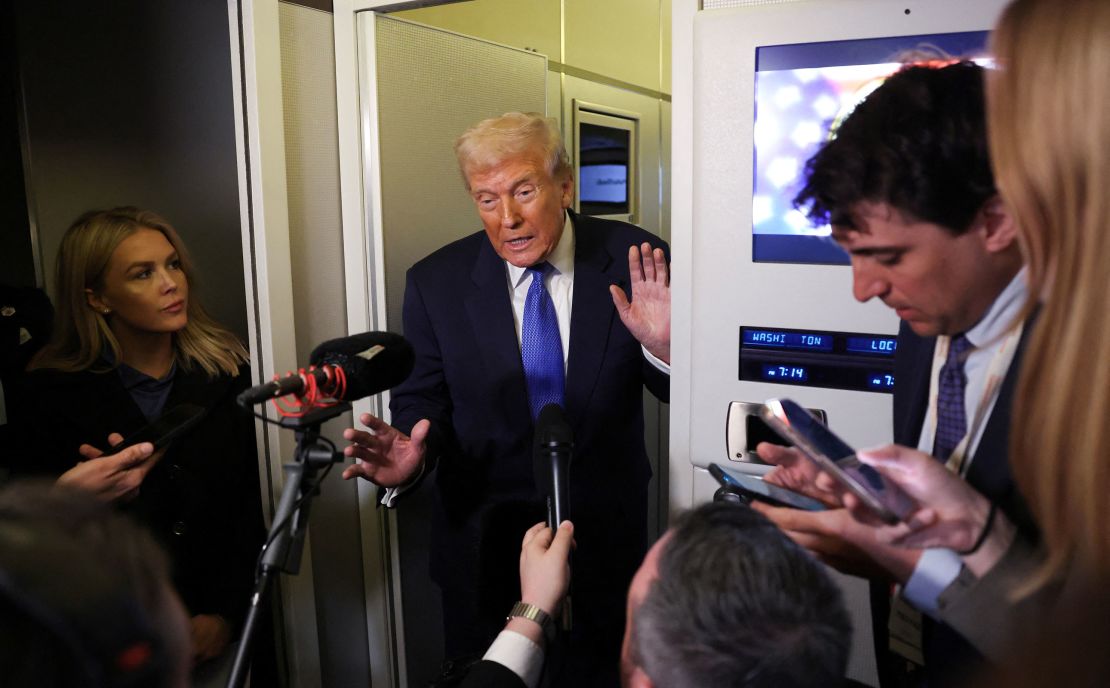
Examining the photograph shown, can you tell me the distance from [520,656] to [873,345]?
0.79 meters

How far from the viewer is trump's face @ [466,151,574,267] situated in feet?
6.65

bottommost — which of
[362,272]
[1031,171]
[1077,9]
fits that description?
[362,272]

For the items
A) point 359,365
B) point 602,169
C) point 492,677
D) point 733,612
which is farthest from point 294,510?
point 602,169

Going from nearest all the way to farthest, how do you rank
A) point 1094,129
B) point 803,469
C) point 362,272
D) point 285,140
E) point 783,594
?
point 1094,129 → point 783,594 → point 803,469 → point 285,140 → point 362,272

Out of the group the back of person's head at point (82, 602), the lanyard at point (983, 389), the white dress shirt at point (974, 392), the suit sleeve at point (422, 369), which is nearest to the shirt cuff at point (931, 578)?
the white dress shirt at point (974, 392)

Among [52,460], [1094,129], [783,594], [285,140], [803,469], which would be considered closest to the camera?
[1094,129]

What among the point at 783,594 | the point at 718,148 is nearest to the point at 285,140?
the point at 718,148

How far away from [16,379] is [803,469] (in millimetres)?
1773

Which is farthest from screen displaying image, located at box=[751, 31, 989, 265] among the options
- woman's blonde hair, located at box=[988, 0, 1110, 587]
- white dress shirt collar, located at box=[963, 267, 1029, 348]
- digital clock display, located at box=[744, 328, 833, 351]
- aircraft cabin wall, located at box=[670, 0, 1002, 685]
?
woman's blonde hair, located at box=[988, 0, 1110, 587]

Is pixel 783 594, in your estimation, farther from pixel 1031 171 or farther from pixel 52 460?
pixel 52 460

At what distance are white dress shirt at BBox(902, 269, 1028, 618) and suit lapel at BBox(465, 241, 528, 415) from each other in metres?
1.13

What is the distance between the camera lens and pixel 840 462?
1.06 meters

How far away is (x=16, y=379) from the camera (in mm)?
1931

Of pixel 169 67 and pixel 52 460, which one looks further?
pixel 169 67
